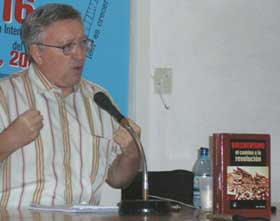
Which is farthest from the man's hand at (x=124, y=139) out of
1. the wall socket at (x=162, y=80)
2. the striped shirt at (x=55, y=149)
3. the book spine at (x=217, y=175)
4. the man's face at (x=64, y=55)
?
the wall socket at (x=162, y=80)

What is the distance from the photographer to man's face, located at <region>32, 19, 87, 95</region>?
235 centimetres

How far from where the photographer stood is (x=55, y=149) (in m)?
2.28

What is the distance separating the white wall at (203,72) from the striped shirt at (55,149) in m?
0.45

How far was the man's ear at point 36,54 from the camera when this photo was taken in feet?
7.88

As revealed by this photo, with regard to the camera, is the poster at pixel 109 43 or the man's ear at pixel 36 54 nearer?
the man's ear at pixel 36 54

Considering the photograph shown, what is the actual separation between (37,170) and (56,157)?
0.09 m

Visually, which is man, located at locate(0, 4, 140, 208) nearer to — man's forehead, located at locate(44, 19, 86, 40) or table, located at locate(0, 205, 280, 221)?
man's forehead, located at locate(44, 19, 86, 40)

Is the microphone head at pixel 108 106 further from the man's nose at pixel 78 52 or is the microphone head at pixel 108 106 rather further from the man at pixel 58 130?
the man's nose at pixel 78 52

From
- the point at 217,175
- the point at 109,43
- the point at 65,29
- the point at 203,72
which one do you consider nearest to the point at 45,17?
the point at 65,29

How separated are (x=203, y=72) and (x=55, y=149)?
3.04 feet

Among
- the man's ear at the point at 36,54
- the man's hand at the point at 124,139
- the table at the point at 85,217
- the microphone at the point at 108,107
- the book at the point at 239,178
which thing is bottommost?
the table at the point at 85,217

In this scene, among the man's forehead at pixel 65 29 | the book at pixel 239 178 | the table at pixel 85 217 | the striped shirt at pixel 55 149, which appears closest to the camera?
the table at pixel 85 217

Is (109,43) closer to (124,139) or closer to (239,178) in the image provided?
(124,139)

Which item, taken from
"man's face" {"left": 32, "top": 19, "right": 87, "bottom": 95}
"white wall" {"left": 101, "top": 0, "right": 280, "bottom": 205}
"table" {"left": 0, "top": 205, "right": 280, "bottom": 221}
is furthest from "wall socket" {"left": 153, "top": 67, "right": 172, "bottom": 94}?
"table" {"left": 0, "top": 205, "right": 280, "bottom": 221}
